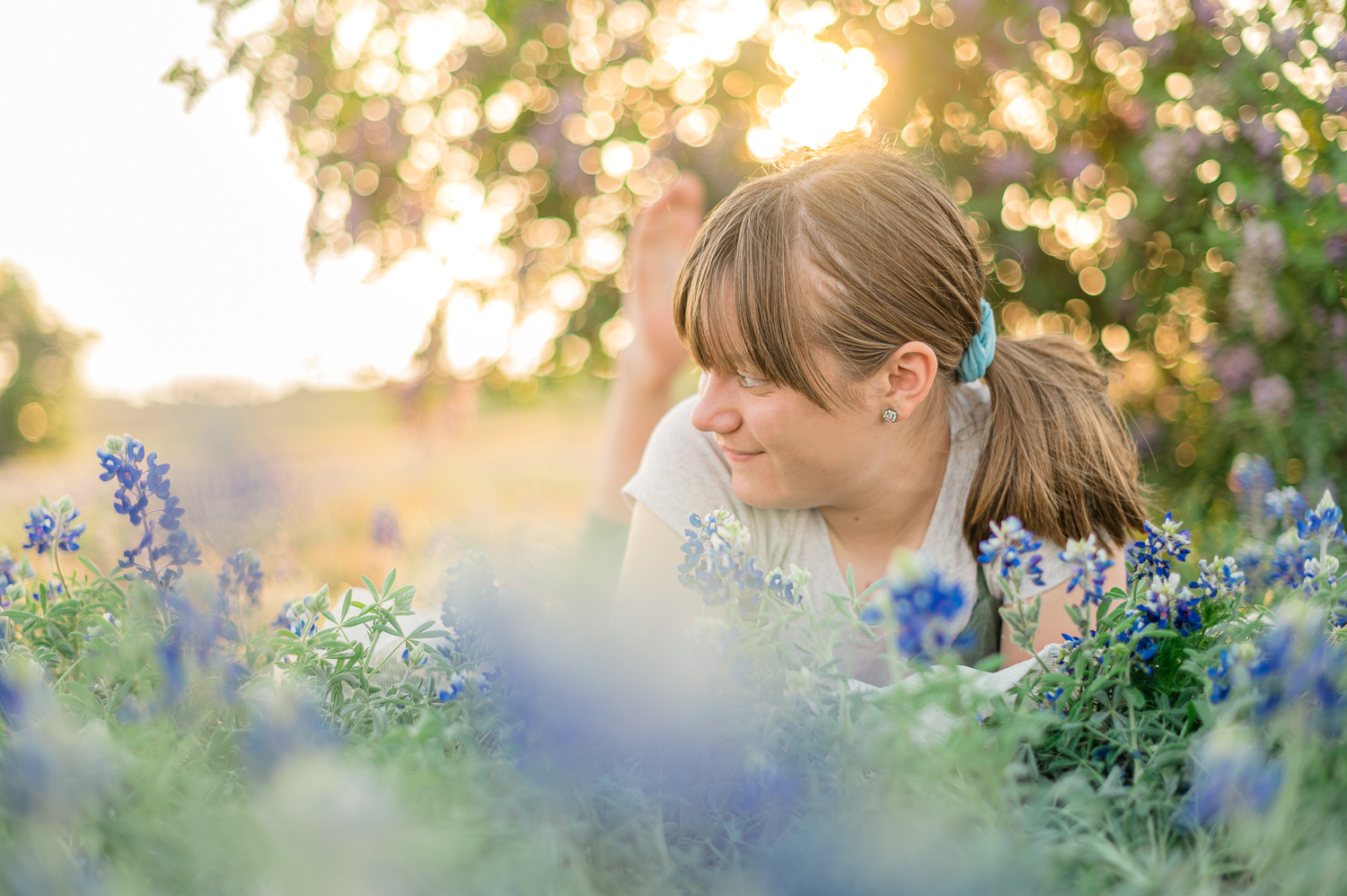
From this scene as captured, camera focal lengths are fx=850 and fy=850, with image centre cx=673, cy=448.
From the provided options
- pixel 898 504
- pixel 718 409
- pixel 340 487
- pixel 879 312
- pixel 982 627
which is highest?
pixel 879 312

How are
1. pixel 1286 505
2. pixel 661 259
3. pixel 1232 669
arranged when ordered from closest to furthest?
pixel 1232 669
pixel 1286 505
pixel 661 259

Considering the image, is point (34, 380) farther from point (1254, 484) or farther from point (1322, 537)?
point (1322, 537)

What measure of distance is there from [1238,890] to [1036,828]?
0.15 meters

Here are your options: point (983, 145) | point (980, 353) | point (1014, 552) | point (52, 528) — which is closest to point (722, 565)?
point (1014, 552)

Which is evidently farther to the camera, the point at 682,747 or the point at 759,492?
the point at 759,492

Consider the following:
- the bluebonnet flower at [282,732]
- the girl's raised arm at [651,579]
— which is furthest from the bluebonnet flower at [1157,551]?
the bluebonnet flower at [282,732]

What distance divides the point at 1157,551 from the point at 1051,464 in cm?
42

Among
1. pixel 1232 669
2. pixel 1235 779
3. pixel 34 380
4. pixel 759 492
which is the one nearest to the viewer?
pixel 1235 779

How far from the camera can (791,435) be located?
1.44 metres

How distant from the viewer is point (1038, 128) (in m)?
2.47

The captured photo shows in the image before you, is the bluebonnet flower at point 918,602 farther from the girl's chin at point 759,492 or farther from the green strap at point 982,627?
→ the green strap at point 982,627

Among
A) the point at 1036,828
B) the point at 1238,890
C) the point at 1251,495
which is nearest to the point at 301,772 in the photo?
the point at 1036,828

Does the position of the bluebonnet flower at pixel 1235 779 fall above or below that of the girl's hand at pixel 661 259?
below

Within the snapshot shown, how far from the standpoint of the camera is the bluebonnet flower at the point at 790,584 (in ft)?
3.24
